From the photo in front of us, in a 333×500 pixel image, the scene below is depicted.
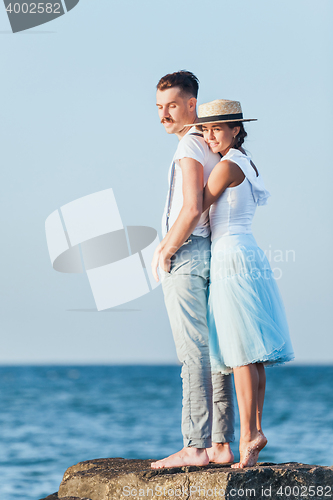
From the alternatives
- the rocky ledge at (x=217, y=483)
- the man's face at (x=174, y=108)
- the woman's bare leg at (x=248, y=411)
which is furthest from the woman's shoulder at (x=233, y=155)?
the rocky ledge at (x=217, y=483)

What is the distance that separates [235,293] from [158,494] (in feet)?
3.66

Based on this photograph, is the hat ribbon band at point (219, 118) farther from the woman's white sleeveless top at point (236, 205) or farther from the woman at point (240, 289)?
the woman's white sleeveless top at point (236, 205)

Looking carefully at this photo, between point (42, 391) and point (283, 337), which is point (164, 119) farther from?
point (42, 391)

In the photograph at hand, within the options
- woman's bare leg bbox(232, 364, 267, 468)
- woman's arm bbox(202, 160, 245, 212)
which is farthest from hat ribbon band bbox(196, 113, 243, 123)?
woman's bare leg bbox(232, 364, 267, 468)

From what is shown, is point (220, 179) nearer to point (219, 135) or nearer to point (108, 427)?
point (219, 135)

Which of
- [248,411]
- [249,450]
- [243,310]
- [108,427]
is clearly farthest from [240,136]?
[108,427]

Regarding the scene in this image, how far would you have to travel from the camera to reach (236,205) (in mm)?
3211

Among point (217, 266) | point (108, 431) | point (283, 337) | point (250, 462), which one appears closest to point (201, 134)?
point (217, 266)

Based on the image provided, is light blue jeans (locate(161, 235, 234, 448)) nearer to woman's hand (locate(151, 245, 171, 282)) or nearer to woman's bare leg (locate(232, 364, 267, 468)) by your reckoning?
woman's hand (locate(151, 245, 171, 282))

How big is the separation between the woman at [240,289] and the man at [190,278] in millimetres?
80

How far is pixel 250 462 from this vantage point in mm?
3125

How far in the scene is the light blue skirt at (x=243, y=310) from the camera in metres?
3.10

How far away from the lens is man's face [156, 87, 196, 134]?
11.0 ft

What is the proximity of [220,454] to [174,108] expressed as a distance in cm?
202
